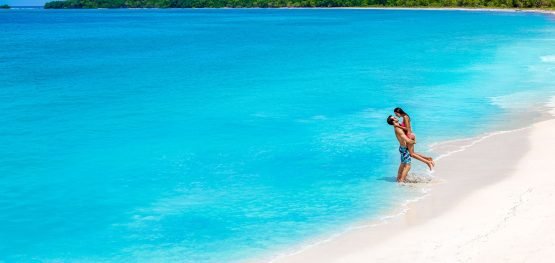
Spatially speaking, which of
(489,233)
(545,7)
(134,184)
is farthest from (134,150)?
(545,7)

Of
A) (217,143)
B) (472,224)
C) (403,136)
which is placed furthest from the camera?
(217,143)

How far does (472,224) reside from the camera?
1482 centimetres

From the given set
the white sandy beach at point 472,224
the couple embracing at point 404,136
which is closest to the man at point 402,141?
the couple embracing at point 404,136

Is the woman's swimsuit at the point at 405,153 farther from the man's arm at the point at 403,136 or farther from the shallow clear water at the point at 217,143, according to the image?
the shallow clear water at the point at 217,143

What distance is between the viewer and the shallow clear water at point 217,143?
1596cm

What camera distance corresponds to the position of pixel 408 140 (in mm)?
17547

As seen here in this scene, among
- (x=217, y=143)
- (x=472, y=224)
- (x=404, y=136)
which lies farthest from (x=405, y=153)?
(x=217, y=143)

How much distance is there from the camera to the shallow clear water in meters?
16.0

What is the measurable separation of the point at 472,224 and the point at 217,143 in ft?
40.9

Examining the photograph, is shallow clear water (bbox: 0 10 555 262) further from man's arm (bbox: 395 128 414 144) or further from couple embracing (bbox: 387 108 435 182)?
man's arm (bbox: 395 128 414 144)

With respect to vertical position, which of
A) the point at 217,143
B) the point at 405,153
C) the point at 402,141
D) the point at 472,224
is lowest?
the point at 217,143

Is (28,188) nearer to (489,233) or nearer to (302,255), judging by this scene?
(302,255)

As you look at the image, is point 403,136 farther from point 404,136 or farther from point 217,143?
point 217,143

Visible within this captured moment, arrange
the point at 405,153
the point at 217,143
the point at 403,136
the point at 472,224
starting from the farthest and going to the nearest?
the point at 217,143, the point at 405,153, the point at 403,136, the point at 472,224
